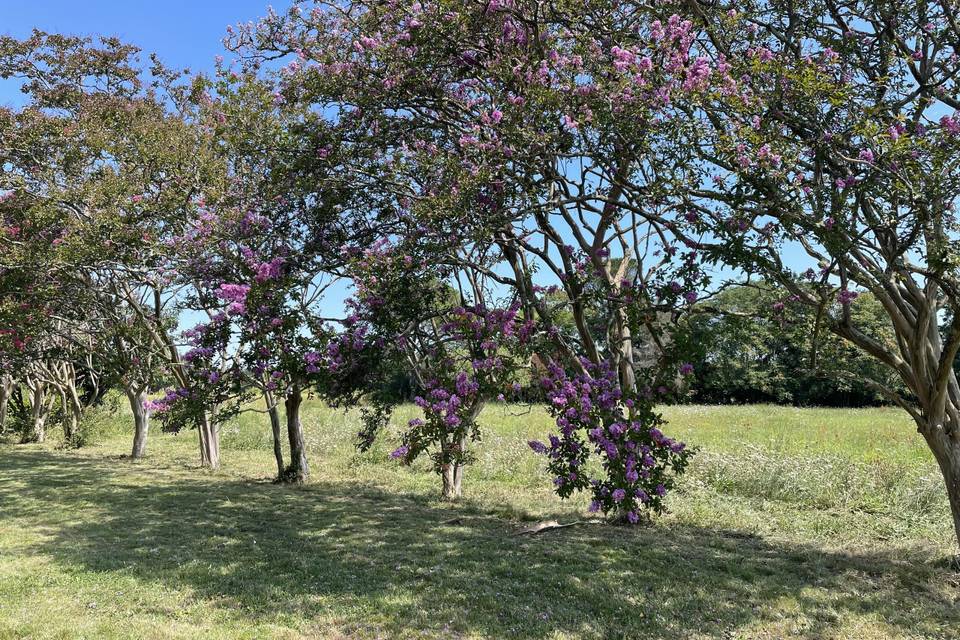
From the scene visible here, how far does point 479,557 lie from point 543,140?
4486 millimetres

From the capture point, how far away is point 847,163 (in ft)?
18.8

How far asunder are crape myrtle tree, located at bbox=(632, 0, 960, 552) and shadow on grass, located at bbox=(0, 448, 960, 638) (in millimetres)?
1836

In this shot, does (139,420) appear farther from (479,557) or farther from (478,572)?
(478,572)

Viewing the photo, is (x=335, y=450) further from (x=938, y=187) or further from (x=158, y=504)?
(x=938, y=187)

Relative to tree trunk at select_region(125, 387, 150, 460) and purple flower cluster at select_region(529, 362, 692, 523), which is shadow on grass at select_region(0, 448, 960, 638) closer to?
purple flower cluster at select_region(529, 362, 692, 523)

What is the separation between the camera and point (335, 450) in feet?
56.9

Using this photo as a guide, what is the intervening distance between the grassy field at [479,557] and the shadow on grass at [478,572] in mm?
28

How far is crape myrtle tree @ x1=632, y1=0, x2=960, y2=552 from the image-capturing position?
16.7 feet

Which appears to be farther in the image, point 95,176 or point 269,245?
point 95,176

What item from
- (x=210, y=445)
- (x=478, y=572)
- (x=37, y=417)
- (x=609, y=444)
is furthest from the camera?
(x=37, y=417)

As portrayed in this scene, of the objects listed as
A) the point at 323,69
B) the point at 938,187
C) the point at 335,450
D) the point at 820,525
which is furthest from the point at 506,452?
the point at 938,187

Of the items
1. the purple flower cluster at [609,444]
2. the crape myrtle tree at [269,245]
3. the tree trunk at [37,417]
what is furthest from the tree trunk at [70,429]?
the purple flower cluster at [609,444]

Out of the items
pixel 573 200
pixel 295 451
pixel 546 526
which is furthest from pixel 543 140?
pixel 295 451

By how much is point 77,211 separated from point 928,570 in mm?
13527
